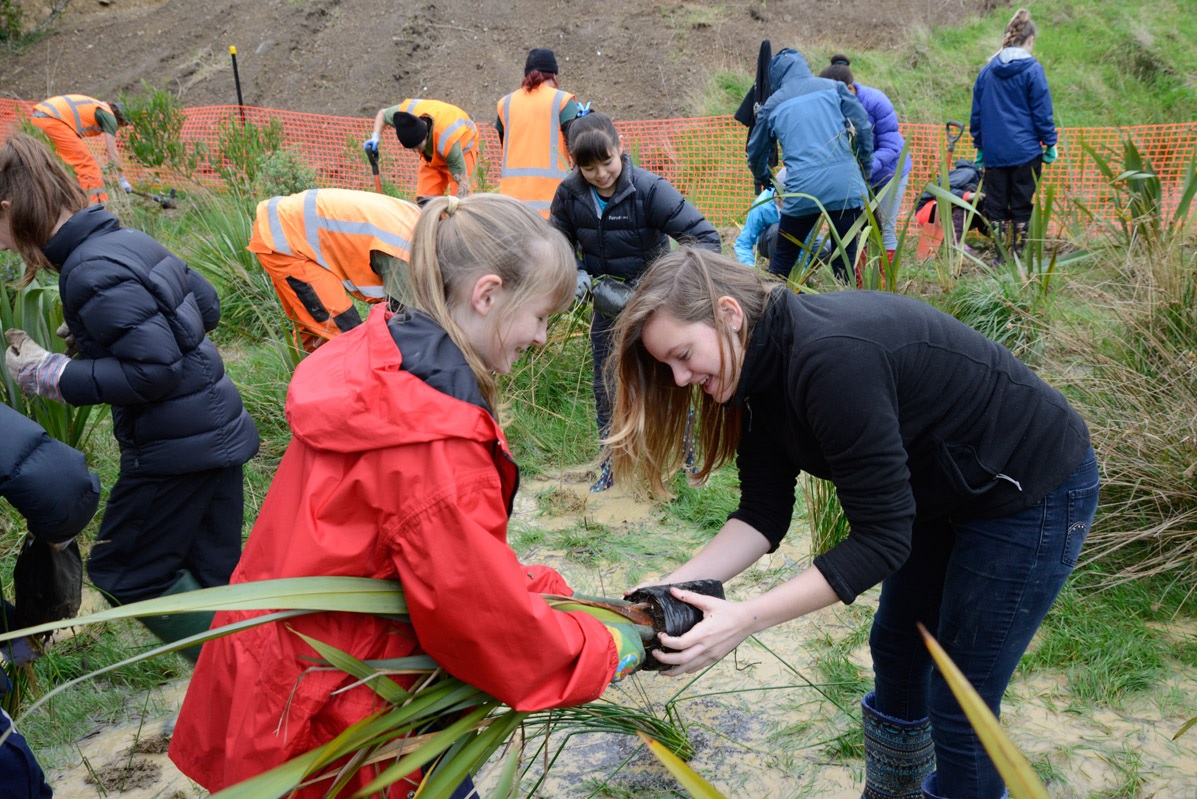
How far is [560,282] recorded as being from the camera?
153cm

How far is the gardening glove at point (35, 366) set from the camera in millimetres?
2555

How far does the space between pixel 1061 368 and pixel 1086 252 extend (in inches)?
39.2

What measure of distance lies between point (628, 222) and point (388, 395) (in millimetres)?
2736

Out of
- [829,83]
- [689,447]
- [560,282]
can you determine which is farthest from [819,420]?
[829,83]

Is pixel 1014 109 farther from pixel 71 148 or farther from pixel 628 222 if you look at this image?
pixel 71 148

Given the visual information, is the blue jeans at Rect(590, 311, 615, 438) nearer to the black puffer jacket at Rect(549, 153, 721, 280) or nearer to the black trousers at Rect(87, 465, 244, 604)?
the black puffer jacket at Rect(549, 153, 721, 280)

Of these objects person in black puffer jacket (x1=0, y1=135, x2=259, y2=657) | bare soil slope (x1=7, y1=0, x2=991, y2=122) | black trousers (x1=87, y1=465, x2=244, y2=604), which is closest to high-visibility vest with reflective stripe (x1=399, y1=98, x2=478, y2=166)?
person in black puffer jacket (x1=0, y1=135, x2=259, y2=657)

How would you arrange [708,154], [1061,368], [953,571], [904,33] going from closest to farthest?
1. [953,571]
2. [1061,368]
3. [708,154]
4. [904,33]

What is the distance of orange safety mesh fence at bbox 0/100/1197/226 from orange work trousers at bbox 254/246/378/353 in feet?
13.9

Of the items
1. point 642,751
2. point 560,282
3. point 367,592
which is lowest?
point 642,751

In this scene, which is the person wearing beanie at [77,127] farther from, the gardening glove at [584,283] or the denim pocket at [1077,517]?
the denim pocket at [1077,517]

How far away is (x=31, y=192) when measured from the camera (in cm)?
246

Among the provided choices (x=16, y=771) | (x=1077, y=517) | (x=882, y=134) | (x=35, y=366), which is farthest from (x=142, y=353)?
(x=882, y=134)

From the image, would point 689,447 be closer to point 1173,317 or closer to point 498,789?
point 1173,317
